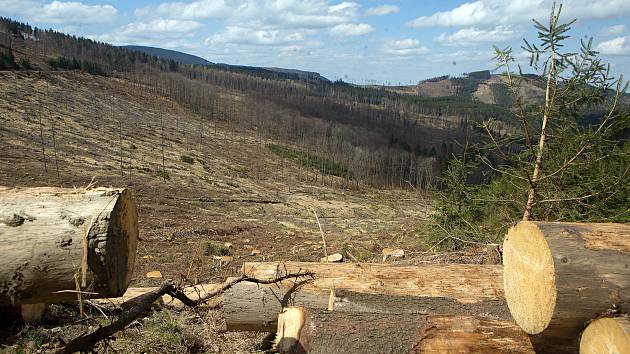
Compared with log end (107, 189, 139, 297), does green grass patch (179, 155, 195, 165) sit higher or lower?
lower

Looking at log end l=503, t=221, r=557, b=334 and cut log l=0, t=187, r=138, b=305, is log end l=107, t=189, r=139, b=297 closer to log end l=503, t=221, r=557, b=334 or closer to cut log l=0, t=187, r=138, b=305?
cut log l=0, t=187, r=138, b=305

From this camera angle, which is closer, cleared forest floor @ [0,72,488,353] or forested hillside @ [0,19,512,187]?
cleared forest floor @ [0,72,488,353]

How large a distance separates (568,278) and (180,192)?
25.8m

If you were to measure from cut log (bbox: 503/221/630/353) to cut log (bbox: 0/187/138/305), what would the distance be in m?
2.99

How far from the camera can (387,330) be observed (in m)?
3.09

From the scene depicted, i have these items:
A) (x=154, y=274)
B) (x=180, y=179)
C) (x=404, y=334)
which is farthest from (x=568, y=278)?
(x=180, y=179)

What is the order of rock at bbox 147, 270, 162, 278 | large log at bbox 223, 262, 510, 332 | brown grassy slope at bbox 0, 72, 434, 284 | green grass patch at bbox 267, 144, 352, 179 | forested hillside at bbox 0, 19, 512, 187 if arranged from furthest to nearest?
forested hillside at bbox 0, 19, 512, 187
green grass patch at bbox 267, 144, 352, 179
brown grassy slope at bbox 0, 72, 434, 284
rock at bbox 147, 270, 162, 278
large log at bbox 223, 262, 510, 332

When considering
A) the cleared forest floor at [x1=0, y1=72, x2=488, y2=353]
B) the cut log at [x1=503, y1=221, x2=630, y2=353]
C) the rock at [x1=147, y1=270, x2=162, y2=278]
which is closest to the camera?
the cut log at [x1=503, y1=221, x2=630, y2=353]

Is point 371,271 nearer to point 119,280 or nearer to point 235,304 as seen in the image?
point 235,304

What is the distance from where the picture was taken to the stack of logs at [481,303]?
275 cm

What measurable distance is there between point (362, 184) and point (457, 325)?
54.2 meters

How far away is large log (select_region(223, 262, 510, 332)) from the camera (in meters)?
3.68

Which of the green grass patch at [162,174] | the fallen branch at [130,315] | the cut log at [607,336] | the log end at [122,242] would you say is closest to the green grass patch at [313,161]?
the green grass patch at [162,174]

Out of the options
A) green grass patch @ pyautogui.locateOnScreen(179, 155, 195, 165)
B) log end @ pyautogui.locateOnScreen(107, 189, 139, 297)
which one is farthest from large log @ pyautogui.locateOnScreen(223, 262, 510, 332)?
green grass patch @ pyautogui.locateOnScreen(179, 155, 195, 165)
